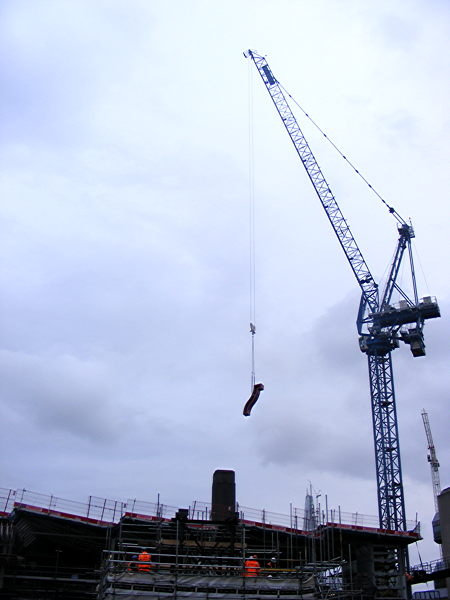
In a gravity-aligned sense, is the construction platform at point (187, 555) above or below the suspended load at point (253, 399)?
below

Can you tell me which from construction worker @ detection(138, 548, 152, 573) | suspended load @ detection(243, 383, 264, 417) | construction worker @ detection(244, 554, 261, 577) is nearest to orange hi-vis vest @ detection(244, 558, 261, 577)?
construction worker @ detection(244, 554, 261, 577)

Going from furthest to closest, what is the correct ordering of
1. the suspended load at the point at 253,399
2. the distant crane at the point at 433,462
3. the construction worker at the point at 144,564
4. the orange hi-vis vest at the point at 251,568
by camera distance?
the distant crane at the point at 433,462 < the suspended load at the point at 253,399 < the orange hi-vis vest at the point at 251,568 < the construction worker at the point at 144,564

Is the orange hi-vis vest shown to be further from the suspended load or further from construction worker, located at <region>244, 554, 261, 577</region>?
the suspended load

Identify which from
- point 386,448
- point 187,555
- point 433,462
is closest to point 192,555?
point 187,555

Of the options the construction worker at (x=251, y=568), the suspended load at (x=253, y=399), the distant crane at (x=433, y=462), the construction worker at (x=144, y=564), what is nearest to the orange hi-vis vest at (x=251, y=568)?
the construction worker at (x=251, y=568)

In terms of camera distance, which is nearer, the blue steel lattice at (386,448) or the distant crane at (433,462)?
the blue steel lattice at (386,448)

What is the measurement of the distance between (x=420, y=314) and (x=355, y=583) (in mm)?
43994

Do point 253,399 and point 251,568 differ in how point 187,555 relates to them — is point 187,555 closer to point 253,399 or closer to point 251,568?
point 251,568

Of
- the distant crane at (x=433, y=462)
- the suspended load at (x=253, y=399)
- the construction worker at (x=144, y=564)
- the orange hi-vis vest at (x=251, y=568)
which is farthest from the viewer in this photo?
the distant crane at (x=433, y=462)

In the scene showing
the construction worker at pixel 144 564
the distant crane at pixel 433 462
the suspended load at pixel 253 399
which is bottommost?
the construction worker at pixel 144 564

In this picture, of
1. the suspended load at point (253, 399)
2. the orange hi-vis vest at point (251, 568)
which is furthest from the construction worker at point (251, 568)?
the suspended load at point (253, 399)

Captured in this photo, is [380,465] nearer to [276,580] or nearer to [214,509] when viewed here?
[214,509]

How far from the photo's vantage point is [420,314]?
261 feet

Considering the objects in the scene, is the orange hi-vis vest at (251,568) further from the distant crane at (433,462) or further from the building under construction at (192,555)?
the distant crane at (433,462)
